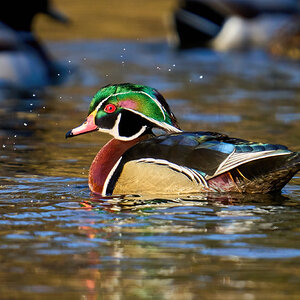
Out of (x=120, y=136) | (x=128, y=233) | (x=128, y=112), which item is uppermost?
(x=128, y=112)

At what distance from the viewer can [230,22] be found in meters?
21.8

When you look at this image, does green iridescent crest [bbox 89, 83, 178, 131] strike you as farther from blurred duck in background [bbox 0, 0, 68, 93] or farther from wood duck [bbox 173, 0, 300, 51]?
wood duck [bbox 173, 0, 300, 51]

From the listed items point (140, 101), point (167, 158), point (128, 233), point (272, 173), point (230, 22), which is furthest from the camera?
point (230, 22)

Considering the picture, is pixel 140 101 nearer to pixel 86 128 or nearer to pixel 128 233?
pixel 86 128

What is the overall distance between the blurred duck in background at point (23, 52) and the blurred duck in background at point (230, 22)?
3.54 m

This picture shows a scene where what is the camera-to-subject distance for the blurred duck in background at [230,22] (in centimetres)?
2138

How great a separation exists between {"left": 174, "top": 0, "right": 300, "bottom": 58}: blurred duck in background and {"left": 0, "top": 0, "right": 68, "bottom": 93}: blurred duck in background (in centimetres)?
354

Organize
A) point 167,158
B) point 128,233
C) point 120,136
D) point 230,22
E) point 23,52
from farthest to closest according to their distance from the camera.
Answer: point 230,22 → point 23,52 → point 120,136 → point 167,158 → point 128,233

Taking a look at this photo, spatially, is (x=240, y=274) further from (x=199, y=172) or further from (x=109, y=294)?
(x=199, y=172)

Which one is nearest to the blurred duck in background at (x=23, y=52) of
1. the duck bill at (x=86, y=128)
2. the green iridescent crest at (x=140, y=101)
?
the duck bill at (x=86, y=128)

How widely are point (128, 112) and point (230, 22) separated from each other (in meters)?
14.0

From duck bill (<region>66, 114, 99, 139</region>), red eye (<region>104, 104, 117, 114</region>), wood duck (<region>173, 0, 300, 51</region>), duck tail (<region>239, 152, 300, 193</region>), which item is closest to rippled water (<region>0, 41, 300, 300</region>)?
duck tail (<region>239, 152, 300, 193</region>)

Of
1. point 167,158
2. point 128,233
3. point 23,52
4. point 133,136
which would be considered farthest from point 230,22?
point 128,233

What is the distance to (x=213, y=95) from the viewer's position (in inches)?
590
